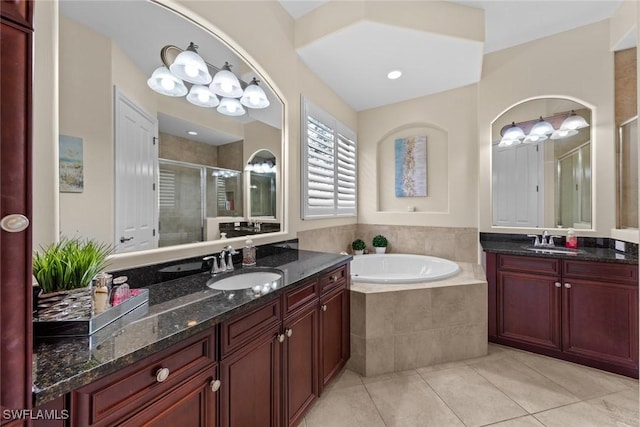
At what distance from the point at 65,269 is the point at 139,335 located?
0.33 metres

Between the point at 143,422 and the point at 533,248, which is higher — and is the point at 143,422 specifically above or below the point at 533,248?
below

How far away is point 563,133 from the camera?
8.84 feet

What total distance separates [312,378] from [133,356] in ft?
3.90

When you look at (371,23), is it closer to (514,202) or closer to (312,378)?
(514,202)

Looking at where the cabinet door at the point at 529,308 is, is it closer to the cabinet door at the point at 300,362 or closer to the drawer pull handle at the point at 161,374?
the cabinet door at the point at 300,362

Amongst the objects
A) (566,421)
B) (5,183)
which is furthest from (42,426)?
(566,421)

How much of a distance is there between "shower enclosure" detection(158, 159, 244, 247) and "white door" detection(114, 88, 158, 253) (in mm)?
54

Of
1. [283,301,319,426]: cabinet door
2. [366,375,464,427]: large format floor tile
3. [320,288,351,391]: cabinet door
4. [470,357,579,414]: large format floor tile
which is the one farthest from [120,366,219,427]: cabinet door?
[470,357,579,414]: large format floor tile

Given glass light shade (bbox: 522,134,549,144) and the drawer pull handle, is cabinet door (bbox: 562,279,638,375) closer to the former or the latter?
glass light shade (bbox: 522,134,549,144)

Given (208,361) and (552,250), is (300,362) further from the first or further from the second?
(552,250)

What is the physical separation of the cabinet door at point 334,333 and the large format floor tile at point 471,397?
68 cm

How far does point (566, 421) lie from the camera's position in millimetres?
1612

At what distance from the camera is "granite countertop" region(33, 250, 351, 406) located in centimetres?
63

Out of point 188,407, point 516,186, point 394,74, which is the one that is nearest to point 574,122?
point 516,186
